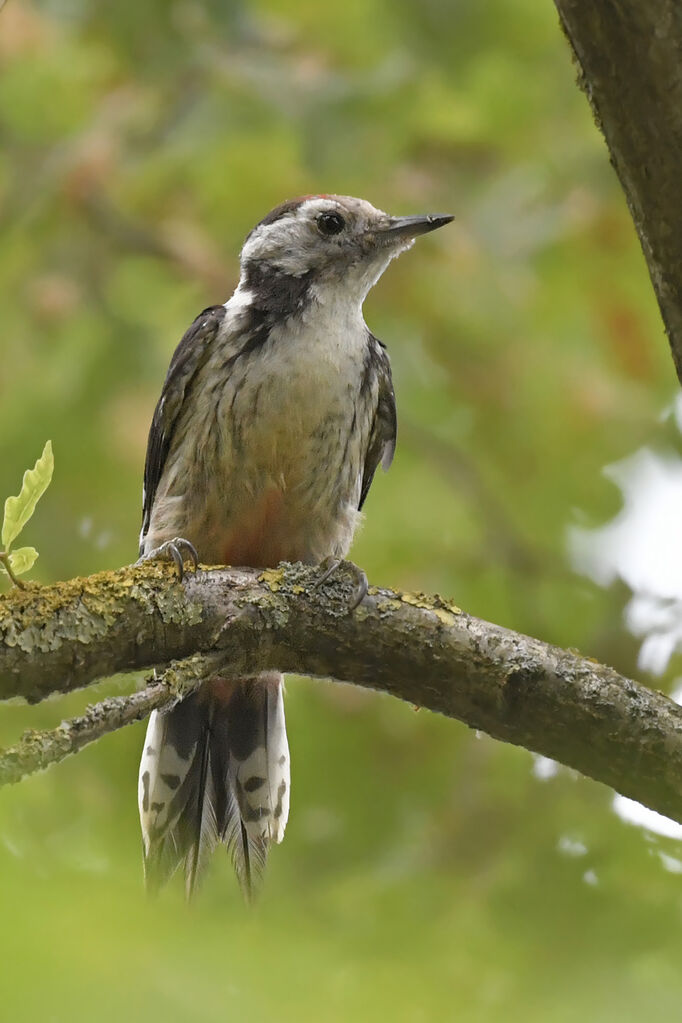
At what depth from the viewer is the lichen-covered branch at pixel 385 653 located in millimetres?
2465

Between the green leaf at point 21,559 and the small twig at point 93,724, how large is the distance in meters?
0.33

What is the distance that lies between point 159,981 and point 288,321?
10.3 ft

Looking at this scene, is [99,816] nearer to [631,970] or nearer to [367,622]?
[367,622]

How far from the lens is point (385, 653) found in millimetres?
2674

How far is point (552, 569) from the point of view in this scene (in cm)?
511

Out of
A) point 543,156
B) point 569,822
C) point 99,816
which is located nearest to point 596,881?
point 569,822

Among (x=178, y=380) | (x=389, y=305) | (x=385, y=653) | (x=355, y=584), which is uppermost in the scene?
(x=389, y=305)

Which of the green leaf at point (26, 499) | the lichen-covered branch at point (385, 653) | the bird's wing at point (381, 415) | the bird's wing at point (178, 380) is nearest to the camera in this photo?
the green leaf at point (26, 499)

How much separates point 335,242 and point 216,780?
1.95 metres

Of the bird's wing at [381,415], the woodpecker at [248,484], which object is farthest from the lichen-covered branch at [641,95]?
the bird's wing at [381,415]

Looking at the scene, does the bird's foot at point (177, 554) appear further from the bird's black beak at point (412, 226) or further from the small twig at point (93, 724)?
the bird's black beak at point (412, 226)

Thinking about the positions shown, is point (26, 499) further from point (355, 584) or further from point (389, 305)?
point (389, 305)

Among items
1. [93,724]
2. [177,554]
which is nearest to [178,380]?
[177,554]

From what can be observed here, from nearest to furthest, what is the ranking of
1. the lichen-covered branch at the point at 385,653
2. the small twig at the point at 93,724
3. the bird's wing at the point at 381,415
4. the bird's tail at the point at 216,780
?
the small twig at the point at 93,724
the lichen-covered branch at the point at 385,653
the bird's tail at the point at 216,780
the bird's wing at the point at 381,415
